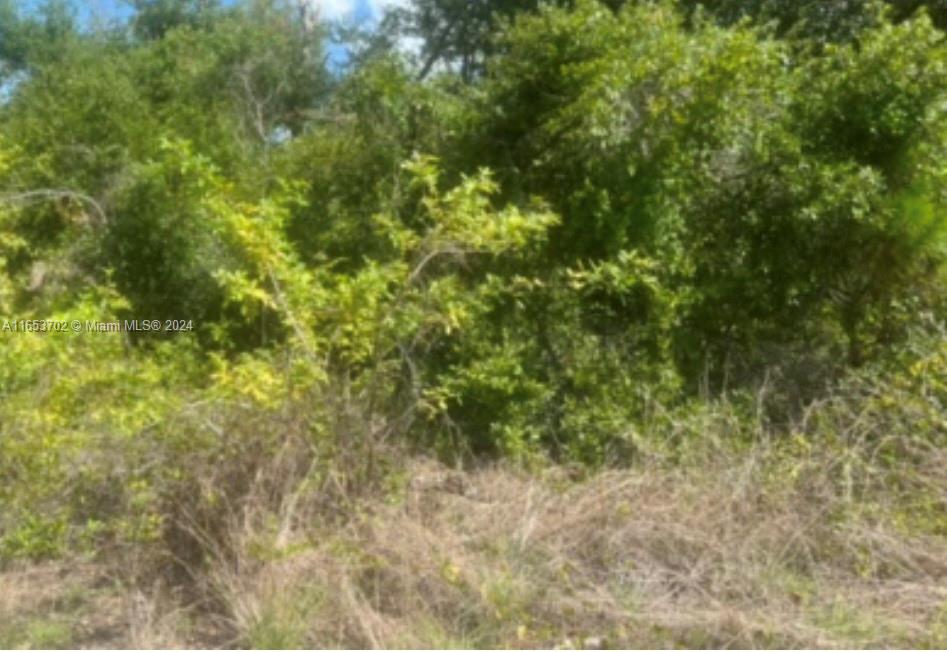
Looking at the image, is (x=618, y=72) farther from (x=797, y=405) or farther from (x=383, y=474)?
(x=383, y=474)

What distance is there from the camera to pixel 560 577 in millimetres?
5801

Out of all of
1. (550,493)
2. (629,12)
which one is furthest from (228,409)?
(629,12)

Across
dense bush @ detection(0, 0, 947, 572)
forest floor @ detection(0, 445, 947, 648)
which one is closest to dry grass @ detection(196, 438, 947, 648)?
forest floor @ detection(0, 445, 947, 648)

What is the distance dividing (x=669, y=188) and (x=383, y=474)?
3139 millimetres

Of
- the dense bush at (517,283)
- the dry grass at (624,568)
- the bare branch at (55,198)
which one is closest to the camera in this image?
the dry grass at (624,568)

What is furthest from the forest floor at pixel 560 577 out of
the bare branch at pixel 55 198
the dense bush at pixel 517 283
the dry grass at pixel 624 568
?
the bare branch at pixel 55 198

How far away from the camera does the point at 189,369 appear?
883 centimetres

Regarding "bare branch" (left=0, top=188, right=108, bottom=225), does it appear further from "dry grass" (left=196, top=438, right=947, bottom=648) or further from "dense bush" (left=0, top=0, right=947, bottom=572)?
"dry grass" (left=196, top=438, right=947, bottom=648)

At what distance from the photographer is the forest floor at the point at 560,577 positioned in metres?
5.43

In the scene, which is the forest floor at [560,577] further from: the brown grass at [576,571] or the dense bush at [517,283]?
the dense bush at [517,283]

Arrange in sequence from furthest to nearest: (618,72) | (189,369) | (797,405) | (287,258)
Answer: (189,369), (618,72), (797,405), (287,258)

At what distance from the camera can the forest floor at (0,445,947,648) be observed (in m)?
5.43

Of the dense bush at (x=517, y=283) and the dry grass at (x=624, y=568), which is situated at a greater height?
the dense bush at (x=517, y=283)

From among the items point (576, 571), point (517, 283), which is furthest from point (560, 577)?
point (517, 283)
